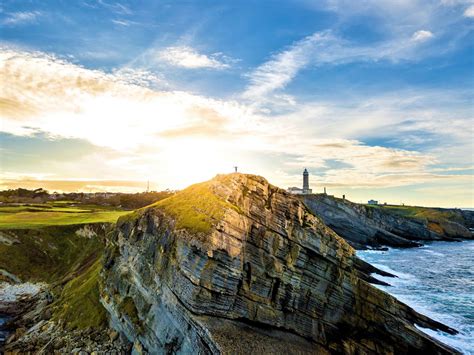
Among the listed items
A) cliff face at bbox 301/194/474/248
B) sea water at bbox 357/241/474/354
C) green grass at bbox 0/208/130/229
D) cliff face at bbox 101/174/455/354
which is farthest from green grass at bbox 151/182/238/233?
cliff face at bbox 301/194/474/248

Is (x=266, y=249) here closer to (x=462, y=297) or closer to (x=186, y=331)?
(x=186, y=331)

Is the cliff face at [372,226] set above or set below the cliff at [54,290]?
above

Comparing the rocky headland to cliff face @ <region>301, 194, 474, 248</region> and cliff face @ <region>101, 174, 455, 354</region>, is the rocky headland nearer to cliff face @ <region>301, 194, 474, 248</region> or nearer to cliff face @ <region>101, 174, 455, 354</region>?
cliff face @ <region>101, 174, 455, 354</region>

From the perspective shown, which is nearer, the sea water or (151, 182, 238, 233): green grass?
(151, 182, 238, 233): green grass

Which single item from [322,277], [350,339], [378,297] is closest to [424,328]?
[378,297]

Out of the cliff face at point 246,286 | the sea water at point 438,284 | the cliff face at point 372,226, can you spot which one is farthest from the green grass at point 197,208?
the cliff face at point 372,226

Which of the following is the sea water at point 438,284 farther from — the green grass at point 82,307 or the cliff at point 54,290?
the cliff at point 54,290

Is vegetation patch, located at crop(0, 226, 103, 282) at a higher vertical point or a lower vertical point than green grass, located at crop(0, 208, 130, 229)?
lower
